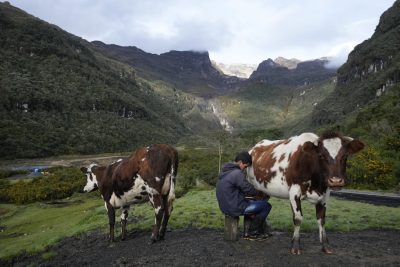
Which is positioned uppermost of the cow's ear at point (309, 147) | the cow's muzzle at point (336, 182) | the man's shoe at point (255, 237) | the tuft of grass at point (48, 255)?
the cow's ear at point (309, 147)

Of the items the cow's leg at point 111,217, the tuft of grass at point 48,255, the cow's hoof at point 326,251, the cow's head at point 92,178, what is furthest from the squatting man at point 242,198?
the tuft of grass at point 48,255

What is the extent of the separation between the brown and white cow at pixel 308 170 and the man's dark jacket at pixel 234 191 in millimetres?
682

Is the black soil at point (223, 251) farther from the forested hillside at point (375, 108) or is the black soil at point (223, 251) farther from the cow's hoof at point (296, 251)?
the forested hillside at point (375, 108)

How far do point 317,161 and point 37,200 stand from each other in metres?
39.7

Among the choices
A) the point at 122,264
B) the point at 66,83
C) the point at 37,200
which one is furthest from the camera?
the point at 66,83

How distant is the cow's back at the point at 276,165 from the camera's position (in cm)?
1008

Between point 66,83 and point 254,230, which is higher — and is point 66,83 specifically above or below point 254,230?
above

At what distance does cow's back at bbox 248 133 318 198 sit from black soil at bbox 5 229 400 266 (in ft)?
5.00

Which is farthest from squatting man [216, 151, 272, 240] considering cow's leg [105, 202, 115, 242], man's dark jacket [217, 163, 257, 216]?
cow's leg [105, 202, 115, 242]

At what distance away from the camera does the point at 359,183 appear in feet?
115

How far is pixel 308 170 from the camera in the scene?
9.52 m

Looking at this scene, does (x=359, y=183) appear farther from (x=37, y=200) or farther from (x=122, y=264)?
(x=37, y=200)

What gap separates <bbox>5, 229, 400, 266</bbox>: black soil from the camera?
929cm

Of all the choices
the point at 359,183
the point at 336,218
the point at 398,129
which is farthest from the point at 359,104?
the point at 336,218
